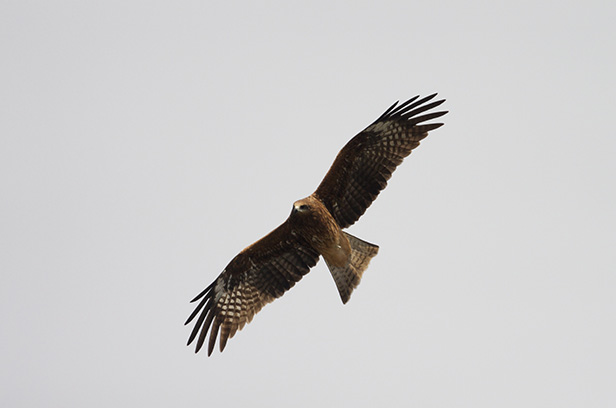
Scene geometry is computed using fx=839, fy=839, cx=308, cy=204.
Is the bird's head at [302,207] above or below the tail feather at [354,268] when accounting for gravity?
above

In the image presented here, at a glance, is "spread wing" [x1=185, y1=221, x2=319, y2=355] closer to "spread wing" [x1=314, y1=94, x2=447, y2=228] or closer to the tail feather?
the tail feather

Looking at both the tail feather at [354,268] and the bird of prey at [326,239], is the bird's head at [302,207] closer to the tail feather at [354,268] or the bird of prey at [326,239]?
the bird of prey at [326,239]

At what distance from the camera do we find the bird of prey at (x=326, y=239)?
1173 cm

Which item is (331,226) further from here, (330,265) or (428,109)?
(428,109)

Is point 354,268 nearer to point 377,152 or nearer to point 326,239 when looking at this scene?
point 326,239

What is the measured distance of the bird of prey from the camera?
1173 centimetres

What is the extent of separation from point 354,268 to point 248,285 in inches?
65.5

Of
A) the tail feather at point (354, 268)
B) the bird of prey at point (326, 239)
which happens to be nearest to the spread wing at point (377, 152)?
the bird of prey at point (326, 239)

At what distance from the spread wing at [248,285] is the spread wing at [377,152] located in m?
1.24

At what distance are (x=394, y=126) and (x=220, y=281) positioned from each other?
3.58 metres

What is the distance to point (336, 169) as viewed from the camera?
1173cm

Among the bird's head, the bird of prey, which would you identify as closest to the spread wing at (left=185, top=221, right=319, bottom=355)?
the bird of prey

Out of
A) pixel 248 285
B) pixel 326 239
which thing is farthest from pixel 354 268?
pixel 248 285

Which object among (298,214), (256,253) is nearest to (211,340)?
(256,253)
